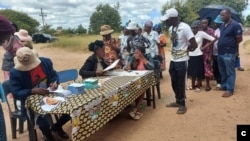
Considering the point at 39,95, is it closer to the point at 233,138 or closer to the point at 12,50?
the point at 12,50

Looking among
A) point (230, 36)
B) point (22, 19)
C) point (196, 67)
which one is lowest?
point (196, 67)

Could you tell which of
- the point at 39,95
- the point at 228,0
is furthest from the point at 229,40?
the point at 228,0

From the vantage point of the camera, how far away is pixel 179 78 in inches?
204

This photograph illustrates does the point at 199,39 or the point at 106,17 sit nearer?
the point at 199,39

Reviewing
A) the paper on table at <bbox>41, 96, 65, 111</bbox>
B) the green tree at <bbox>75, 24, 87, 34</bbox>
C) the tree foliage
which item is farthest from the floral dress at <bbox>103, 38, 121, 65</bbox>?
the green tree at <bbox>75, 24, 87, 34</bbox>

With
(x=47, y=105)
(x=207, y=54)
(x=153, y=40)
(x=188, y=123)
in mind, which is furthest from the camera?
(x=153, y=40)

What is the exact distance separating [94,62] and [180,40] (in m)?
1.50

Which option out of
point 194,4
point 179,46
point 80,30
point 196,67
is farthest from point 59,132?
point 80,30

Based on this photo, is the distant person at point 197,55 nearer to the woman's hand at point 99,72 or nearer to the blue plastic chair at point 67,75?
the woman's hand at point 99,72

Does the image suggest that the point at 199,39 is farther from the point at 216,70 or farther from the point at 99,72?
the point at 99,72

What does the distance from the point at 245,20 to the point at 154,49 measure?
40.4 m

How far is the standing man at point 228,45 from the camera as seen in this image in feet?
19.1

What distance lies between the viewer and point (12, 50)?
4.90m

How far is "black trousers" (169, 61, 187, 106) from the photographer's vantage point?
16.9 feet
